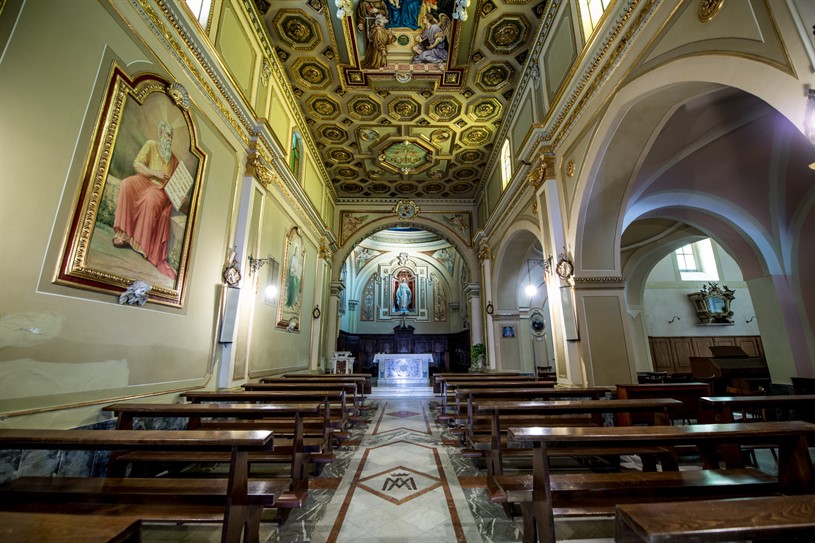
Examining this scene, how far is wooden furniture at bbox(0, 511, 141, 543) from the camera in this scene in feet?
3.29

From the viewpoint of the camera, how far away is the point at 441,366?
17.1 metres

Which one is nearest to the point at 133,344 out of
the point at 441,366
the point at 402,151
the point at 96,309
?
the point at 96,309

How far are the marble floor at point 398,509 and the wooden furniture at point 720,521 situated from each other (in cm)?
144

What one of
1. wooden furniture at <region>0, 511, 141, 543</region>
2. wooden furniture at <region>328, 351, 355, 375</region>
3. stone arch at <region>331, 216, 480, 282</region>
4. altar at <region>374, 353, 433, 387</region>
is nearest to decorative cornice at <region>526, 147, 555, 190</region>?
stone arch at <region>331, 216, 480, 282</region>

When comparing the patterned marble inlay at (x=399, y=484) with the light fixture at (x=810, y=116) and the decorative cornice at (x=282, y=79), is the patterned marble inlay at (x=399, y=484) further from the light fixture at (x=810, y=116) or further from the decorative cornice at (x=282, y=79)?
the decorative cornice at (x=282, y=79)

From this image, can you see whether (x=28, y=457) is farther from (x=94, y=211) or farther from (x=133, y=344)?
(x=94, y=211)

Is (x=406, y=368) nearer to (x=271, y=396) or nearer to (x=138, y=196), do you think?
(x=271, y=396)

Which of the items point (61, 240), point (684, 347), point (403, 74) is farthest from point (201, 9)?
point (684, 347)

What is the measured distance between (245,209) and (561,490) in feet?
18.4

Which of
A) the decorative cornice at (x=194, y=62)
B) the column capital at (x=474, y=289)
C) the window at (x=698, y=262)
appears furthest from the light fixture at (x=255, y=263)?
the window at (x=698, y=262)

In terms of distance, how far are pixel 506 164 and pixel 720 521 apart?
918 cm

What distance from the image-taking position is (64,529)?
1047 mm

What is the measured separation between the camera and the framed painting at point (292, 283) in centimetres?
750

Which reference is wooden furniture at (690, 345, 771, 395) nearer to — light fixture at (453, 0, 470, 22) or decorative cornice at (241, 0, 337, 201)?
light fixture at (453, 0, 470, 22)
